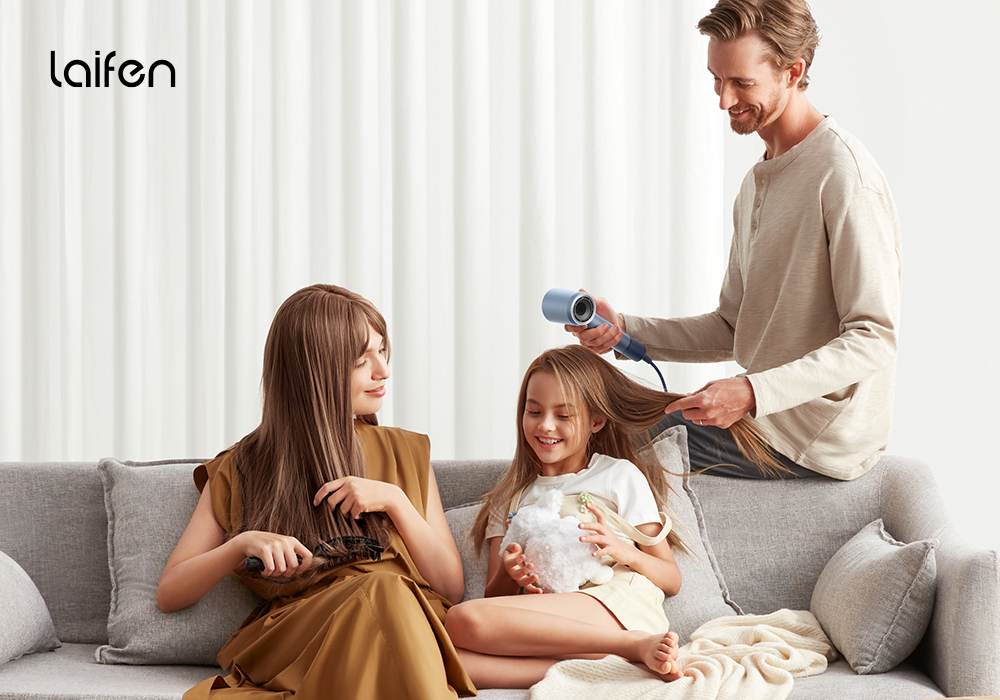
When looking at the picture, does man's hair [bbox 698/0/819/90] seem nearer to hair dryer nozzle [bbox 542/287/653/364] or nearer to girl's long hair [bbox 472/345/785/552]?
hair dryer nozzle [bbox 542/287/653/364]

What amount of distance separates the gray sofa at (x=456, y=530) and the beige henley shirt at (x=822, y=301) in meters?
0.09

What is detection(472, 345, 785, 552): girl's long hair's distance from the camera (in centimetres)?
171

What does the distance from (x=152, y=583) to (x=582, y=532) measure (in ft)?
2.71

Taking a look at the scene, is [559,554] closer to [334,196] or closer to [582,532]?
[582,532]

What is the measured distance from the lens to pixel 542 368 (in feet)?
5.69

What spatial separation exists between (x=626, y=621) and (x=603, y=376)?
50 cm

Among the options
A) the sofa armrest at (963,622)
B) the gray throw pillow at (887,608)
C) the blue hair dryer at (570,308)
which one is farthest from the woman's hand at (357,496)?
the sofa armrest at (963,622)

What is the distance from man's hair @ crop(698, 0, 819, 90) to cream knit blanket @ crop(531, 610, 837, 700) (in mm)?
1088

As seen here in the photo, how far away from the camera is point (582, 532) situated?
61.5 inches

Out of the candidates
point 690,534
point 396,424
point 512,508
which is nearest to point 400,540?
point 512,508

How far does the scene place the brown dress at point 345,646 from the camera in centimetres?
123

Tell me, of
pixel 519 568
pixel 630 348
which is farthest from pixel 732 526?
pixel 519 568

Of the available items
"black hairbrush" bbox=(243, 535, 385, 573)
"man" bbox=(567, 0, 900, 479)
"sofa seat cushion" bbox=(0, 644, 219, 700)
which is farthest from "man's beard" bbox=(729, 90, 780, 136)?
"sofa seat cushion" bbox=(0, 644, 219, 700)

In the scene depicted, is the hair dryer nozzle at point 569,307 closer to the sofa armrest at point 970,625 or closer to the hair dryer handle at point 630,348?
the hair dryer handle at point 630,348
